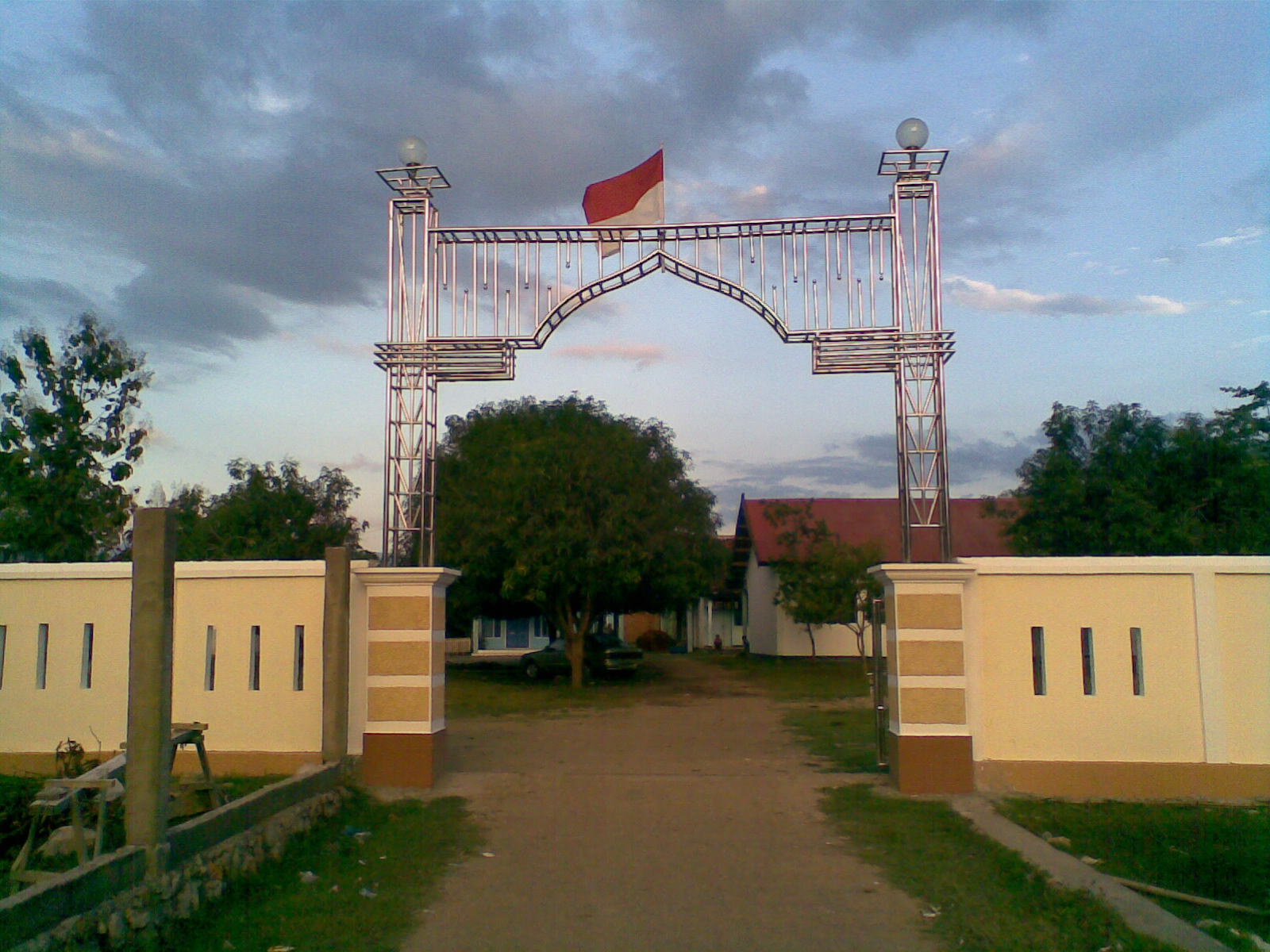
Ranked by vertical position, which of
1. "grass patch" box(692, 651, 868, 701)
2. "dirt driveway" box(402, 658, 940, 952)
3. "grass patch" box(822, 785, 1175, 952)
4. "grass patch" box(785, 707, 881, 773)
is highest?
"grass patch" box(822, 785, 1175, 952)

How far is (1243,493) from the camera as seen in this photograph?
20391 mm

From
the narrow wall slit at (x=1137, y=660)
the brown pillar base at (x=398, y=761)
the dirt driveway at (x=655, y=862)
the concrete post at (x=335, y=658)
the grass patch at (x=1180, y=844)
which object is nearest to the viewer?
the dirt driveway at (x=655, y=862)

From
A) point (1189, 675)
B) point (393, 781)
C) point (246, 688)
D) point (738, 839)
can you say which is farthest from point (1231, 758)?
point (246, 688)

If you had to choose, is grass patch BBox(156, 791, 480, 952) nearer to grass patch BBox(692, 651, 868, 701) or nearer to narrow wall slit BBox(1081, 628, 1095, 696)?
narrow wall slit BBox(1081, 628, 1095, 696)

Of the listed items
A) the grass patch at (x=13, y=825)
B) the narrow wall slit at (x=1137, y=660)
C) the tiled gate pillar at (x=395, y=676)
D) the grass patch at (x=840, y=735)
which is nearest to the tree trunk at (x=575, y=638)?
the grass patch at (x=840, y=735)

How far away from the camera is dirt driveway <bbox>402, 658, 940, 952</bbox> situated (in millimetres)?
6074

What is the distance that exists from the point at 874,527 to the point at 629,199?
26.6 metres

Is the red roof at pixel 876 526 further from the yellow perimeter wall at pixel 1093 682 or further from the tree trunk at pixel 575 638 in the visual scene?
the yellow perimeter wall at pixel 1093 682

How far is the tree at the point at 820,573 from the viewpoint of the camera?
2802cm

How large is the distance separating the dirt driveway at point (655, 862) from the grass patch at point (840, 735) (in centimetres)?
48

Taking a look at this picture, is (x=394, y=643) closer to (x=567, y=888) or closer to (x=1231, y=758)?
(x=567, y=888)

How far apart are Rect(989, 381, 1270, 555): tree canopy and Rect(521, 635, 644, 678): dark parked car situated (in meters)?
11.0

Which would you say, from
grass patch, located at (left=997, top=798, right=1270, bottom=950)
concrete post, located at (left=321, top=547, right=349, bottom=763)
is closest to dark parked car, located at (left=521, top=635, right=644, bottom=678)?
concrete post, located at (left=321, top=547, right=349, bottom=763)

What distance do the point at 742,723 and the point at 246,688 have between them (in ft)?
29.2
